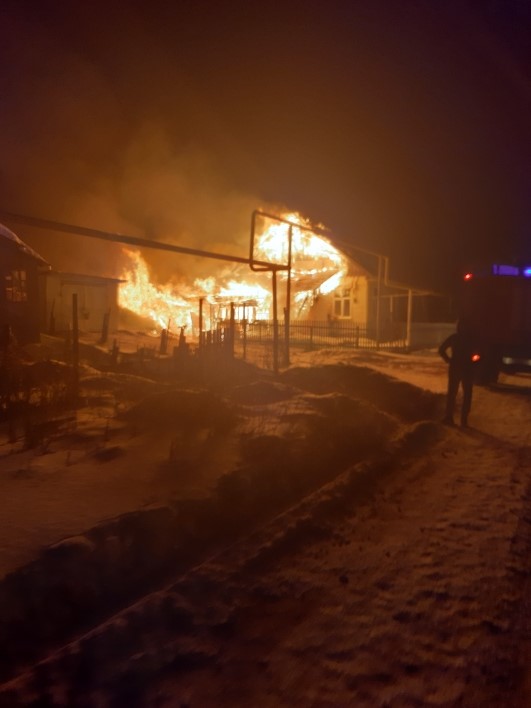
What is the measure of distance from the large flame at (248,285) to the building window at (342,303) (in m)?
0.55

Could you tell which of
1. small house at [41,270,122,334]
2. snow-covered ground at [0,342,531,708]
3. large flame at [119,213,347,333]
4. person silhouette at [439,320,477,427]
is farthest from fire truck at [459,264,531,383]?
large flame at [119,213,347,333]

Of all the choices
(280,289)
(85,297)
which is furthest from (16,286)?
(280,289)

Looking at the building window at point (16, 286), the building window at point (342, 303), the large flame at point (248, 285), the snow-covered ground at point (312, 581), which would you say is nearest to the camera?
the snow-covered ground at point (312, 581)

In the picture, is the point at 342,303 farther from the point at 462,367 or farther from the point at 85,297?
the point at 462,367

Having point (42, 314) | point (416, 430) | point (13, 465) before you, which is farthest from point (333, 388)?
point (42, 314)

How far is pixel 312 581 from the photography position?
3986 millimetres

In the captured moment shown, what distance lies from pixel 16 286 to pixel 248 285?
2033 centimetres

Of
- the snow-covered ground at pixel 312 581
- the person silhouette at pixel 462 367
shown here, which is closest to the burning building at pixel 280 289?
the person silhouette at pixel 462 367

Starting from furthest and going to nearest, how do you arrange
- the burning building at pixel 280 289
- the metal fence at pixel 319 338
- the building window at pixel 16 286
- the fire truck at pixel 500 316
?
the burning building at pixel 280 289 < the metal fence at pixel 319 338 < the building window at pixel 16 286 < the fire truck at pixel 500 316

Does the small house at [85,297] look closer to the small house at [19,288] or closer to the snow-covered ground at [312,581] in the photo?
the small house at [19,288]

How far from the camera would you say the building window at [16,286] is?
17.8m

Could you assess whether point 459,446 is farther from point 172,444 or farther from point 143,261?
point 143,261

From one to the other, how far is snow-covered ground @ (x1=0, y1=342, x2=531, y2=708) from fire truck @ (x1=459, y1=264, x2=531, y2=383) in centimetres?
680

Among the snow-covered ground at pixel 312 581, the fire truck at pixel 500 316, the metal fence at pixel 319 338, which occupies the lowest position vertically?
the snow-covered ground at pixel 312 581
